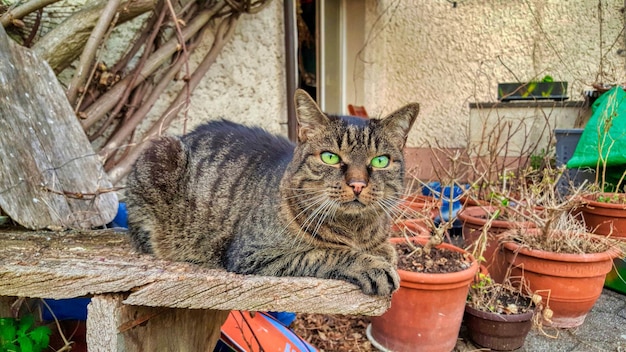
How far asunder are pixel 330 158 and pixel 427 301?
1007mm

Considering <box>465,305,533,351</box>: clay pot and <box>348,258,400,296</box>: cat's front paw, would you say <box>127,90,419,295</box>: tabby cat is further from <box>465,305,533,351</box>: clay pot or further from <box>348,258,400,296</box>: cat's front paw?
<box>465,305,533,351</box>: clay pot

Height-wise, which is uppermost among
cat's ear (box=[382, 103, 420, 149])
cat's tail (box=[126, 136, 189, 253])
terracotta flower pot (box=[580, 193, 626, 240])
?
cat's ear (box=[382, 103, 420, 149])

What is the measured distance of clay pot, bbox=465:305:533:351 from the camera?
2051 mm

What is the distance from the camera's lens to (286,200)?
137 cm

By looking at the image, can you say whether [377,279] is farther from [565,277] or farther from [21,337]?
[565,277]

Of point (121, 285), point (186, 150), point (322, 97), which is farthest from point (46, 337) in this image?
point (322, 97)

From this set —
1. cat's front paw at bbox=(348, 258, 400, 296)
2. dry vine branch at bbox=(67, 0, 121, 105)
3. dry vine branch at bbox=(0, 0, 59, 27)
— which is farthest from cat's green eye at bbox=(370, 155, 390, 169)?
dry vine branch at bbox=(0, 0, 59, 27)

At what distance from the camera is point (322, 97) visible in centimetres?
464

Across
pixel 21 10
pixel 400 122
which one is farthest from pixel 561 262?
pixel 21 10

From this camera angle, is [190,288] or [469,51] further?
[469,51]

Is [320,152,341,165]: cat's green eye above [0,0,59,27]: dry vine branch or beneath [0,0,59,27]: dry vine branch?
beneath

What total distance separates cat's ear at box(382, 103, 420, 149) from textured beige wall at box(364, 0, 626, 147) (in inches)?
122

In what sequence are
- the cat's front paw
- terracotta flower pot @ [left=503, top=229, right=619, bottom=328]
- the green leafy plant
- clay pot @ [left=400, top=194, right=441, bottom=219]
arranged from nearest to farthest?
the cat's front paw → the green leafy plant → clay pot @ [left=400, top=194, right=441, bottom=219] → terracotta flower pot @ [left=503, top=229, right=619, bottom=328]

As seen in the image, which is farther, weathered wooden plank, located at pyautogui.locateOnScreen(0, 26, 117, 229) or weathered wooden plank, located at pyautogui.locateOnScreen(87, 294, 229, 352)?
weathered wooden plank, located at pyautogui.locateOnScreen(0, 26, 117, 229)
